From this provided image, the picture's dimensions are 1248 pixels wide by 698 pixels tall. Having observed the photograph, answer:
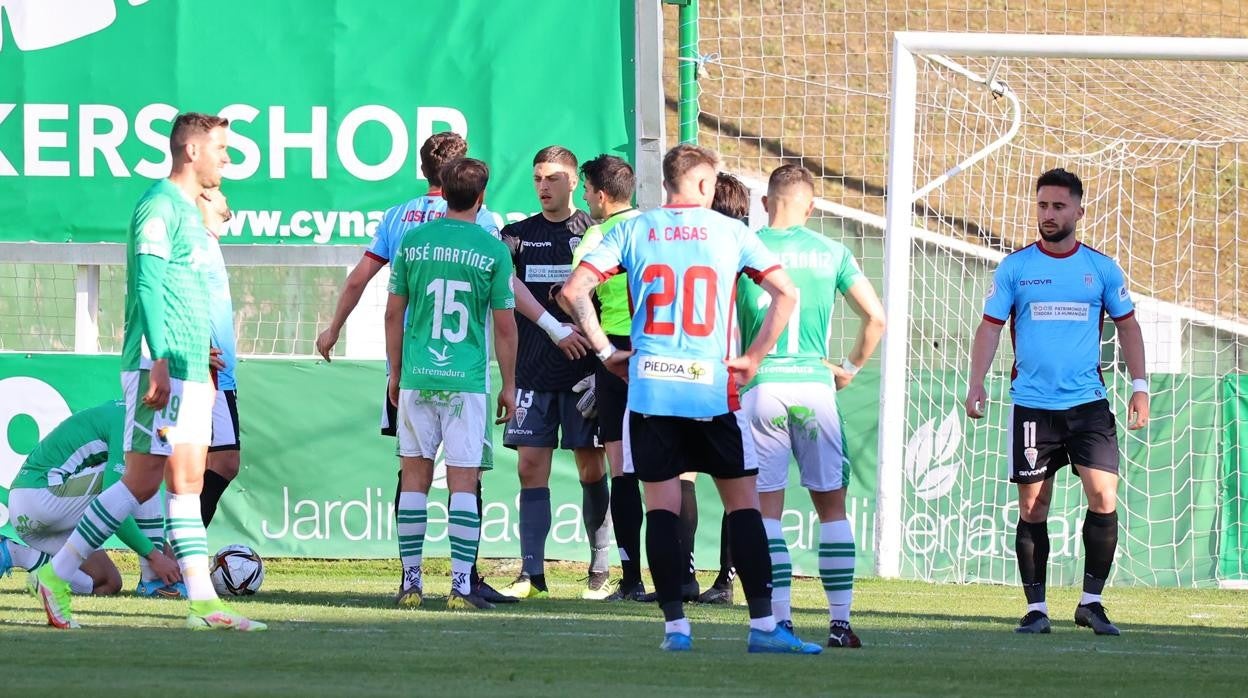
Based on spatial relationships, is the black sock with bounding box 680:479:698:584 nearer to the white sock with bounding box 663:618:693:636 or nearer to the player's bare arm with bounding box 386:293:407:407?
the player's bare arm with bounding box 386:293:407:407

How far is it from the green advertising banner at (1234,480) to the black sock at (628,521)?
15.7ft

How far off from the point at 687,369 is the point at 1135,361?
301 centimetres

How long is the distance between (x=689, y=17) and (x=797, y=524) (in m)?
3.45

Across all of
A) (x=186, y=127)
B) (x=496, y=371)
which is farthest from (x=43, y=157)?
(x=186, y=127)

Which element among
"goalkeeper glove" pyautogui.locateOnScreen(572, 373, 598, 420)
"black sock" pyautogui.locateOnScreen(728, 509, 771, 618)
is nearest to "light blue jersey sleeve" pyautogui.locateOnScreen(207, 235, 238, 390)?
"goalkeeper glove" pyautogui.locateOnScreen(572, 373, 598, 420)

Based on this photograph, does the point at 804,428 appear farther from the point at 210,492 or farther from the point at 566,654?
the point at 210,492

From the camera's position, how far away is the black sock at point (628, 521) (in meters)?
8.51

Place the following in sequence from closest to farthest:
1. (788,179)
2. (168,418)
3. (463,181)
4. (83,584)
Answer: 1. (168,418)
2. (788,179)
3. (463,181)
4. (83,584)

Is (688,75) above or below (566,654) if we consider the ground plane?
above

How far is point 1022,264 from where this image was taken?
834 centimetres

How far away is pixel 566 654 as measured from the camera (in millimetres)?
6242

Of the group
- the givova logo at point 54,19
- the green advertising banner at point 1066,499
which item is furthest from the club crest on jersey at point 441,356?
the givova logo at point 54,19

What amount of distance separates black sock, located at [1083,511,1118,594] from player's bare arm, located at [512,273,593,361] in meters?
2.60

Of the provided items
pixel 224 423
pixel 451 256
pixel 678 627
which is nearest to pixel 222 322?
pixel 224 423
